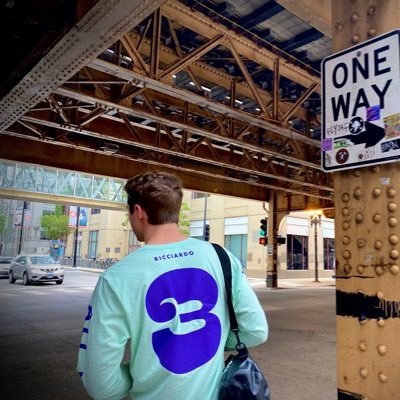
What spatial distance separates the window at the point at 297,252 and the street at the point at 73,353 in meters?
21.9

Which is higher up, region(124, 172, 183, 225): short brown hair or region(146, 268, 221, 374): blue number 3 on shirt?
region(124, 172, 183, 225): short brown hair

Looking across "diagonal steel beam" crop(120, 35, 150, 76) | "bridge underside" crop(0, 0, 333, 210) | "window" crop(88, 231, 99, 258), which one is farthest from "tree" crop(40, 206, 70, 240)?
"diagonal steel beam" crop(120, 35, 150, 76)

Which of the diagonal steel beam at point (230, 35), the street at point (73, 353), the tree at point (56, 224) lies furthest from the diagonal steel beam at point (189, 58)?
the tree at point (56, 224)

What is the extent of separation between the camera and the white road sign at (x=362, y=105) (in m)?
1.97

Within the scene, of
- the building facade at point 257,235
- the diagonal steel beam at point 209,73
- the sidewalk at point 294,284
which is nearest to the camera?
the diagonal steel beam at point 209,73

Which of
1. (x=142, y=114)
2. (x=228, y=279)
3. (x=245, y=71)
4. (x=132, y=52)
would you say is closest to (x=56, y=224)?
(x=142, y=114)

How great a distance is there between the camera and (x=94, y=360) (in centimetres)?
155

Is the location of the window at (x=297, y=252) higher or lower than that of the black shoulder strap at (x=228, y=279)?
higher

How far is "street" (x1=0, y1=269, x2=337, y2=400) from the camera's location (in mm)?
5230

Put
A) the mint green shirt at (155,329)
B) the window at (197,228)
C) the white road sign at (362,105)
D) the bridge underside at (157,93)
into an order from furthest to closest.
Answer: the window at (197,228)
the bridge underside at (157,93)
the white road sign at (362,105)
the mint green shirt at (155,329)

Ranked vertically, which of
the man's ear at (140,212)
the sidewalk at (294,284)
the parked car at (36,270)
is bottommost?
the sidewalk at (294,284)

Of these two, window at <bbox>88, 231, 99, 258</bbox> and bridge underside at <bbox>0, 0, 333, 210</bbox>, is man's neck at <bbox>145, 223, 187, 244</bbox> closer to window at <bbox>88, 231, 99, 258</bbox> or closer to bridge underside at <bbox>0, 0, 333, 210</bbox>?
bridge underside at <bbox>0, 0, 333, 210</bbox>

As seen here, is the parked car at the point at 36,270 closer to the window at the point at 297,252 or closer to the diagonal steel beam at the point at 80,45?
the diagonal steel beam at the point at 80,45

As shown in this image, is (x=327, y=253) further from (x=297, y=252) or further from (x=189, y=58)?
(x=189, y=58)
